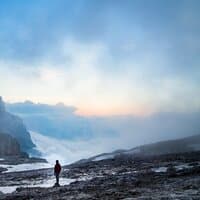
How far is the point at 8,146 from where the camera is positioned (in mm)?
127312

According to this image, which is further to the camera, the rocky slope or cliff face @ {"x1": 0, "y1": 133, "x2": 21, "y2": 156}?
cliff face @ {"x1": 0, "y1": 133, "x2": 21, "y2": 156}

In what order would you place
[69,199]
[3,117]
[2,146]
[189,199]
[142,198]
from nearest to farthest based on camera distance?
[189,199], [142,198], [69,199], [2,146], [3,117]

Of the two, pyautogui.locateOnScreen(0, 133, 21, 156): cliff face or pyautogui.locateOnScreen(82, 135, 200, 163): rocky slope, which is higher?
pyautogui.locateOnScreen(0, 133, 21, 156): cliff face

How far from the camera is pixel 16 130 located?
19825 cm

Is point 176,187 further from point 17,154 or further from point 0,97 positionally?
point 0,97

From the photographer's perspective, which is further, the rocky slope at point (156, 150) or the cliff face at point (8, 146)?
the cliff face at point (8, 146)

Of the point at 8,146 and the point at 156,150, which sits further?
the point at 8,146

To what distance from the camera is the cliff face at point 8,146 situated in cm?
12541

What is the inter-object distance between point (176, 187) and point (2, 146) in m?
105

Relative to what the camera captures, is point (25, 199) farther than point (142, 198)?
Yes

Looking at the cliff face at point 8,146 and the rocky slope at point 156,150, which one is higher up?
the cliff face at point 8,146

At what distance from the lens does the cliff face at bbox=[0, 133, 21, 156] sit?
125m

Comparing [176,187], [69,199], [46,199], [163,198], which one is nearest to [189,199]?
[163,198]

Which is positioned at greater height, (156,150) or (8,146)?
(8,146)
